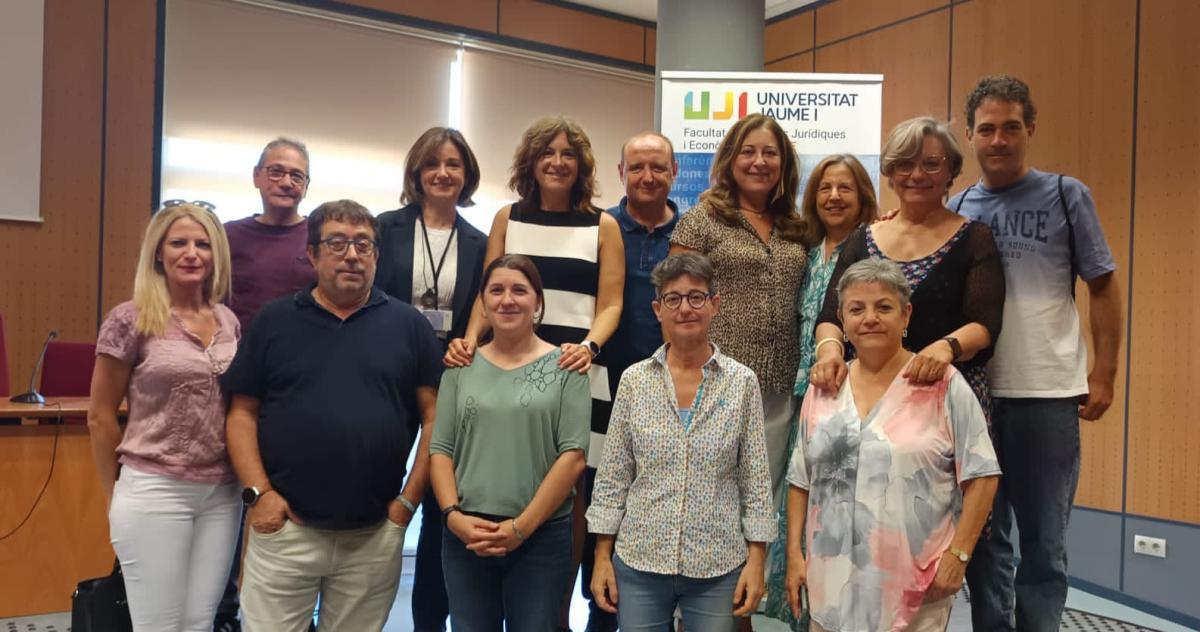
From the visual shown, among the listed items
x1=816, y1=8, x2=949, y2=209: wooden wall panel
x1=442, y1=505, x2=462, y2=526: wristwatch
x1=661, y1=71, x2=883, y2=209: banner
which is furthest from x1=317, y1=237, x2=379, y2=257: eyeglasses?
x1=816, y1=8, x2=949, y2=209: wooden wall panel

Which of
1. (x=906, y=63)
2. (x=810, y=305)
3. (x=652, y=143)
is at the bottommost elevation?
(x=810, y=305)

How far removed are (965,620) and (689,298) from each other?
2.58 m

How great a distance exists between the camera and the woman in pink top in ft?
7.06

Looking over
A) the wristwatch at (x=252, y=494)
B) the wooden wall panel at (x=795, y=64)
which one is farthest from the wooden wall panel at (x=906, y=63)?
the wristwatch at (x=252, y=494)

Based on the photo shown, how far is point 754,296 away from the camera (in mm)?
2492

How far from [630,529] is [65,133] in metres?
4.63

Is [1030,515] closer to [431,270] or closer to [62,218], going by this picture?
[431,270]

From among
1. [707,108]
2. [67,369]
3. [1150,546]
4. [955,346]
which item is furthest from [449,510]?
[1150,546]

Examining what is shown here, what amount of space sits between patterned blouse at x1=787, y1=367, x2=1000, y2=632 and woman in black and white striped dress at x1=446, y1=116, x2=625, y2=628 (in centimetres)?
83

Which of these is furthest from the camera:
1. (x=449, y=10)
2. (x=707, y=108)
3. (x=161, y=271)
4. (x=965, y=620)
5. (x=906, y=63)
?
(x=449, y=10)

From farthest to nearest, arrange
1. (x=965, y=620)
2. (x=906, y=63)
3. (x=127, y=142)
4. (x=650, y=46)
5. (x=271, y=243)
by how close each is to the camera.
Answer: (x=650, y=46) < (x=906, y=63) < (x=127, y=142) < (x=965, y=620) < (x=271, y=243)

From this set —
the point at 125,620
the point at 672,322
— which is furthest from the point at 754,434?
the point at 125,620

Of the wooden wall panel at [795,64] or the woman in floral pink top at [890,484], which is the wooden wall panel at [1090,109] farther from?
the woman in floral pink top at [890,484]

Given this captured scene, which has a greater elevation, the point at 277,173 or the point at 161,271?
the point at 277,173
